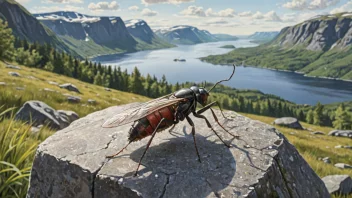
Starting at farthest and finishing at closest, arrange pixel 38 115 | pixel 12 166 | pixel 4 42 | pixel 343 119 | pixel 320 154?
1. pixel 343 119
2. pixel 4 42
3. pixel 320 154
4. pixel 38 115
5. pixel 12 166

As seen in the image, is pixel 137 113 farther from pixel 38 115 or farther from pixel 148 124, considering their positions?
pixel 38 115

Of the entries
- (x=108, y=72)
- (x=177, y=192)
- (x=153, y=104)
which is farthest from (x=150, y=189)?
(x=108, y=72)

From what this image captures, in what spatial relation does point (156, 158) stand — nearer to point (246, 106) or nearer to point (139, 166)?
point (139, 166)

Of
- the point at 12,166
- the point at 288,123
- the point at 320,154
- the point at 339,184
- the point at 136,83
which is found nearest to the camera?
the point at 12,166

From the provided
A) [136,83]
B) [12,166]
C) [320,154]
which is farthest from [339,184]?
[136,83]

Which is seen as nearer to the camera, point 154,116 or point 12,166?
point 154,116

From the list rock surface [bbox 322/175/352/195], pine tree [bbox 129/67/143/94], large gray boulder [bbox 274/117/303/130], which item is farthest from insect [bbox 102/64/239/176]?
pine tree [bbox 129/67/143/94]
